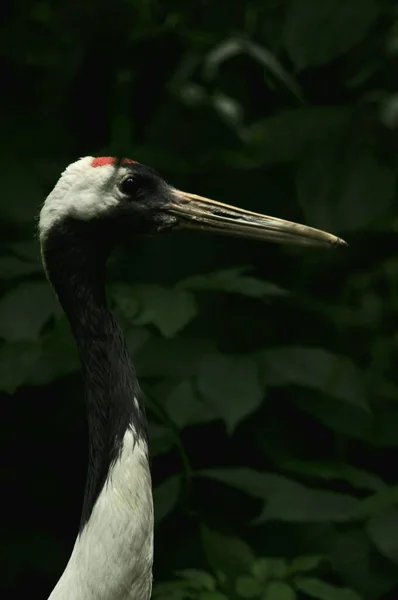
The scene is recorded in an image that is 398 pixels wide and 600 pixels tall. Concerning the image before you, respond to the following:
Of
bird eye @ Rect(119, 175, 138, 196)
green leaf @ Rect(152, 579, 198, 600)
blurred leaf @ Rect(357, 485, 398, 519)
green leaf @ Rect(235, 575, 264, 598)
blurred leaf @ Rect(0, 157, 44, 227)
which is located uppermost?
bird eye @ Rect(119, 175, 138, 196)

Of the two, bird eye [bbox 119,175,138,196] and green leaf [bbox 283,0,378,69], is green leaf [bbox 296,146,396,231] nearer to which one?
green leaf [bbox 283,0,378,69]

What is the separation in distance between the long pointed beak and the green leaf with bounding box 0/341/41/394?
56 centimetres

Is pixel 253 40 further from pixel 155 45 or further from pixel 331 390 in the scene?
pixel 331 390

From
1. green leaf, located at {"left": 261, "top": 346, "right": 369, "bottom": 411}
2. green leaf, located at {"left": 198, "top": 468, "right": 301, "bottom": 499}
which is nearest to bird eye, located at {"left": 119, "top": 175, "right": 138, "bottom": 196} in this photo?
green leaf, located at {"left": 261, "top": 346, "right": 369, "bottom": 411}

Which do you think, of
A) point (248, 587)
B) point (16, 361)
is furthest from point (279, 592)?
point (16, 361)

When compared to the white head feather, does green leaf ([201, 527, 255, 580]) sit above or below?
below

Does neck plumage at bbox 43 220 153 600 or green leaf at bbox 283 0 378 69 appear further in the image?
green leaf at bbox 283 0 378 69

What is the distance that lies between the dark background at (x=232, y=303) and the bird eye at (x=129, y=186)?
0.39ft

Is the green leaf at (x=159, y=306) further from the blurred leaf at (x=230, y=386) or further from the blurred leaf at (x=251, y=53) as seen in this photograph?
the blurred leaf at (x=251, y=53)

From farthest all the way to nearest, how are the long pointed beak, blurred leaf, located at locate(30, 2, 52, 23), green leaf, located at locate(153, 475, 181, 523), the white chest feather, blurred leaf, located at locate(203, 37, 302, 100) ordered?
green leaf, located at locate(153, 475, 181, 523)
blurred leaf, located at locate(203, 37, 302, 100)
blurred leaf, located at locate(30, 2, 52, 23)
the long pointed beak
the white chest feather

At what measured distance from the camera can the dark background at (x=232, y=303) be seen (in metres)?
3.03

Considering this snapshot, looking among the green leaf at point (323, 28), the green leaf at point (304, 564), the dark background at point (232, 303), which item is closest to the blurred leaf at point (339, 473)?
the dark background at point (232, 303)

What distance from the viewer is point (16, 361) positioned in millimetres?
3146

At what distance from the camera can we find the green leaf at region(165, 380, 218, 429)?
319 centimetres
